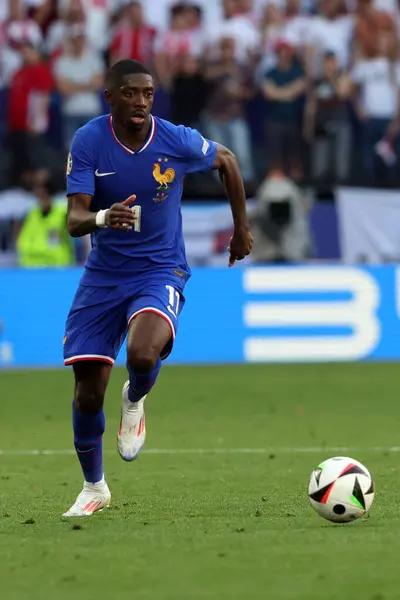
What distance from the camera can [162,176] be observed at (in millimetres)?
7168

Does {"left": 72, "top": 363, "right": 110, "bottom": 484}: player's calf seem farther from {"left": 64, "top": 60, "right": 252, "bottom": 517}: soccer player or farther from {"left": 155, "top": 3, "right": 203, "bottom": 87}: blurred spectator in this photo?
{"left": 155, "top": 3, "right": 203, "bottom": 87}: blurred spectator

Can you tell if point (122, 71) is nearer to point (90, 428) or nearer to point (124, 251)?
point (124, 251)

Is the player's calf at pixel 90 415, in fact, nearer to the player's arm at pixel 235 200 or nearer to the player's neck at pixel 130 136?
the player's arm at pixel 235 200

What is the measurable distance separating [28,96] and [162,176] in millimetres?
11716

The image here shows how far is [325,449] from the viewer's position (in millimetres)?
9797

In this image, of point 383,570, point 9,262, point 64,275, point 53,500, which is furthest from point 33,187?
point 383,570

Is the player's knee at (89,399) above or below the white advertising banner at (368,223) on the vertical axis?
above

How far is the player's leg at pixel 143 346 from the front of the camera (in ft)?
22.4

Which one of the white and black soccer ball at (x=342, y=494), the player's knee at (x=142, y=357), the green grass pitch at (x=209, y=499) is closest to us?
the green grass pitch at (x=209, y=499)

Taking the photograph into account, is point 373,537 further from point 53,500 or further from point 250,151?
point 250,151

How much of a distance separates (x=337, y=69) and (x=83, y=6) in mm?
3771

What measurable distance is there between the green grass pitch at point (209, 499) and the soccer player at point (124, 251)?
1.89 ft

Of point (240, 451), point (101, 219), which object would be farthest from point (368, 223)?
point (101, 219)

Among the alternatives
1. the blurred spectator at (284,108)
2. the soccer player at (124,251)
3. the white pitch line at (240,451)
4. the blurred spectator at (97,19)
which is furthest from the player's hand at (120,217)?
the blurred spectator at (97,19)
